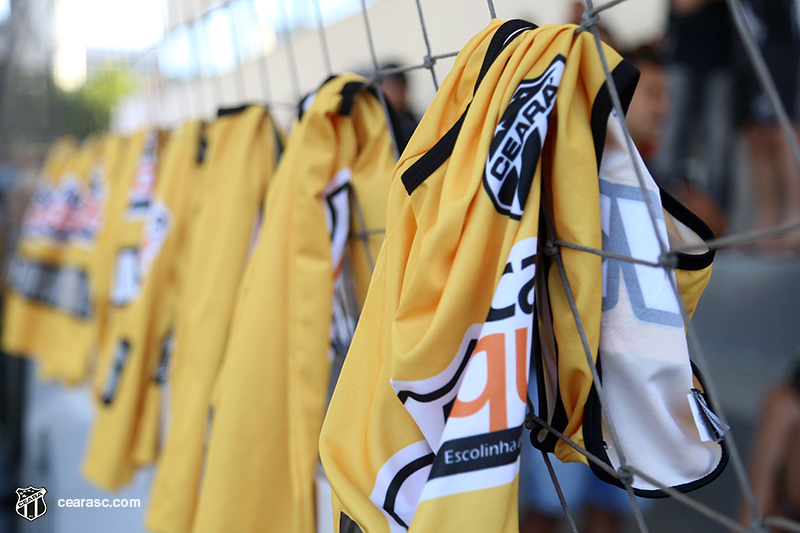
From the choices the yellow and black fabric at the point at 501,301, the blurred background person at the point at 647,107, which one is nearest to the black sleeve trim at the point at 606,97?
the yellow and black fabric at the point at 501,301

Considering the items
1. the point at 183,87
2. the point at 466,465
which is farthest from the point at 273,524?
the point at 183,87

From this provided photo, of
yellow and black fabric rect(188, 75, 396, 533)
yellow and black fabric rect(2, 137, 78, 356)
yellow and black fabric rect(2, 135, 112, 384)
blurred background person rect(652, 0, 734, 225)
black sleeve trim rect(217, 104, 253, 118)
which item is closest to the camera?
yellow and black fabric rect(188, 75, 396, 533)

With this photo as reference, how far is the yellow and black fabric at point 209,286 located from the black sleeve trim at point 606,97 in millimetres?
472

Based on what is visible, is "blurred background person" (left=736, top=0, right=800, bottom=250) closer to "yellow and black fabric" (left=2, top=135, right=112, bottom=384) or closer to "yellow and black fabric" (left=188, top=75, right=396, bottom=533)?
"yellow and black fabric" (left=188, top=75, right=396, bottom=533)

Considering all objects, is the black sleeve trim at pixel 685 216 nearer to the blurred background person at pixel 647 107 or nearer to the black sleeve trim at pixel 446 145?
the black sleeve trim at pixel 446 145

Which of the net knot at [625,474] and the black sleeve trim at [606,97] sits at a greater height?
the black sleeve trim at [606,97]

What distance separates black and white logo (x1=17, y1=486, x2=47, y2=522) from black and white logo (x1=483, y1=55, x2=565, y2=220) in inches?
43.6

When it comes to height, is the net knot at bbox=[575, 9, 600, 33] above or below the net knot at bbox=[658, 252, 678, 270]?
above

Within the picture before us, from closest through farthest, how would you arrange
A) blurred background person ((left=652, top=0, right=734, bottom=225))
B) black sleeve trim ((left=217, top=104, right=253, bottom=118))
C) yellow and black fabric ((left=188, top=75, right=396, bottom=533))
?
yellow and black fabric ((left=188, top=75, right=396, bottom=533))
black sleeve trim ((left=217, top=104, right=253, bottom=118))
blurred background person ((left=652, top=0, right=734, bottom=225))

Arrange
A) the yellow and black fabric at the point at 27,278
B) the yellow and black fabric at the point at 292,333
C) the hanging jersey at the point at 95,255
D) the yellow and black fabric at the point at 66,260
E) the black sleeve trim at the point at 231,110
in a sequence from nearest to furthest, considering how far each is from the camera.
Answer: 1. the yellow and black fabric at the point at 292,333
2. the black sleeve trim at the point at 231,110
3. the hanging jersey at the point at 95,255
4. the yellow and black fabric at the point at 66,260
5. the yellow and black fabric at the point at 27,278

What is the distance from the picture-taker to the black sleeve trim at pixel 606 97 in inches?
14.8

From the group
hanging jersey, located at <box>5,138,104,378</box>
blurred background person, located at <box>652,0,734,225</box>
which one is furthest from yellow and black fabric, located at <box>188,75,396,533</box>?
blurred background person, located at <box>652,0,734,225</box>

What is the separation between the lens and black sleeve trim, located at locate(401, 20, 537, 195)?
16.6 inches

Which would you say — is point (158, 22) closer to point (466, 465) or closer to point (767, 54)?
point (466, 465)
